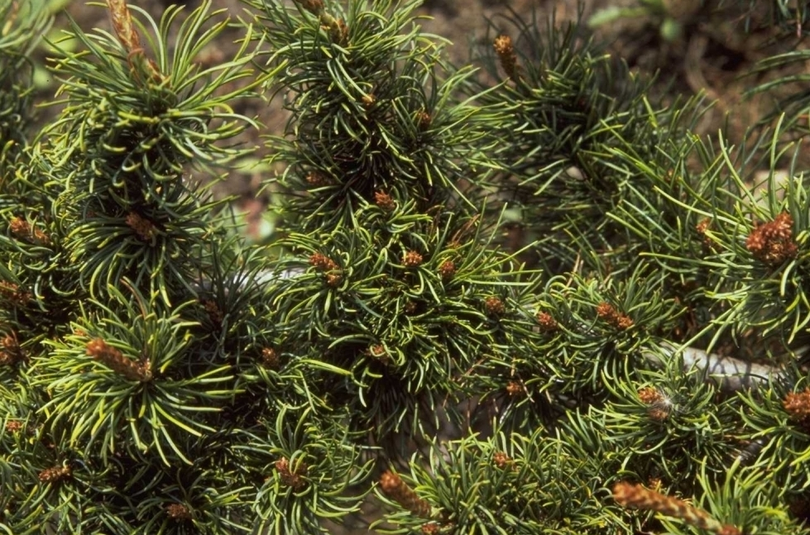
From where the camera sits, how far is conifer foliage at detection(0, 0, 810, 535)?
0.67 meters

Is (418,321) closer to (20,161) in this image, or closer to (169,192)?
(169,192)

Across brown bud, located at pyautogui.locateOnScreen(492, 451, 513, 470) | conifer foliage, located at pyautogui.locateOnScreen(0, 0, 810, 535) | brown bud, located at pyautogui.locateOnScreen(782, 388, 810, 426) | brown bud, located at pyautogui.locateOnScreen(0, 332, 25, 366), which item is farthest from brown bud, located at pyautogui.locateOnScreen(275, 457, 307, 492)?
brown bud, located at pyautogui.locateOnScreen(782, 388, 810, 426)

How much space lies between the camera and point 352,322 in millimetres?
781

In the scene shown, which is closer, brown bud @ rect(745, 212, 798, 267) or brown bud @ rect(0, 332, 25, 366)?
brown bud @ rect(745, 212, 798, 267)

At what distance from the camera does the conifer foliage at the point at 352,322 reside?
672 millimetres

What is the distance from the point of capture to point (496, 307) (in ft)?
2.63

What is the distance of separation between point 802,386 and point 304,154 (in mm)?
498

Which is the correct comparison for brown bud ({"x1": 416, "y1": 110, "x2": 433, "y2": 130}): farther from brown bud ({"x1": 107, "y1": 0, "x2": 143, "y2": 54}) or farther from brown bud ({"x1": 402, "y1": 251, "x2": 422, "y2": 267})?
brown bud ({"x1": 107, "y1": 0, "x2": 143, "y2": 54})

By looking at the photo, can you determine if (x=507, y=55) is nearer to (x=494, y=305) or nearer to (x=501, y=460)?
(x=494, y=305)

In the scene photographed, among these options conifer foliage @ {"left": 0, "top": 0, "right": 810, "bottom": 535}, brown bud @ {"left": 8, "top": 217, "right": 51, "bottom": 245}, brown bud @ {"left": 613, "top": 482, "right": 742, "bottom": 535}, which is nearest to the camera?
brown bud @ {"left": 613, "top": 482, "right": 742, "bottom": 535}

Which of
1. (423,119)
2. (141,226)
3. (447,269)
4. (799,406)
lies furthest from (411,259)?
(799,406)

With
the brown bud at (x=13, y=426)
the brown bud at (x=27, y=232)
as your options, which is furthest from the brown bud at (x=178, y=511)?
the brown bud at (x=27, y=232)

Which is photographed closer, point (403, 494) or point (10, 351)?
point (403, 494)

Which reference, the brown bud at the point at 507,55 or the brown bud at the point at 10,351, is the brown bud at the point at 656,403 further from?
the brown bud at the point at 10,351
